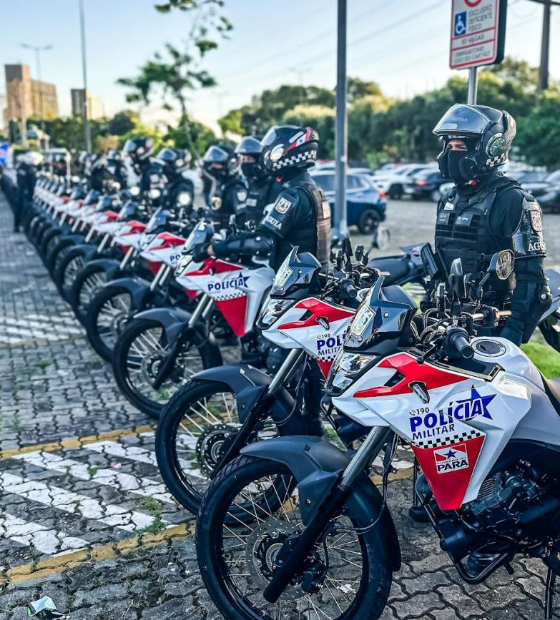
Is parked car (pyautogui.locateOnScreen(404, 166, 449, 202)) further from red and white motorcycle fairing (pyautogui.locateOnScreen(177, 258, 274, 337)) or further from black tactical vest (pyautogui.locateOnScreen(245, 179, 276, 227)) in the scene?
red and white motorcycle fairing (pyautogui.locateOnScreen(177, 258, 274, 337))

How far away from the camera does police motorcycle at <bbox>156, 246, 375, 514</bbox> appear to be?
3346mm

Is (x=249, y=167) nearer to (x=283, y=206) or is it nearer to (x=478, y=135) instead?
(x=283, y=206)

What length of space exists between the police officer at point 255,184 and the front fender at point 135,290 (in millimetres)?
1079

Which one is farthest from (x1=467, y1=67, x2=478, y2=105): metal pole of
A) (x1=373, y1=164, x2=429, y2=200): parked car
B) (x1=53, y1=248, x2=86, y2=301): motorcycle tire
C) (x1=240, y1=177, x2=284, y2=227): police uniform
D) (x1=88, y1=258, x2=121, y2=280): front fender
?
(x1=373, y1=164, x2=429, y2=200): parked car

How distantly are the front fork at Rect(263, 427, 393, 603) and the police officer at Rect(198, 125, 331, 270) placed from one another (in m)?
2.40

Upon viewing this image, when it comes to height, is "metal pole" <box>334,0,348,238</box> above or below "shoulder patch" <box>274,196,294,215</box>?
above

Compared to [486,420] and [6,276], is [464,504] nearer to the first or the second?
[486,420]

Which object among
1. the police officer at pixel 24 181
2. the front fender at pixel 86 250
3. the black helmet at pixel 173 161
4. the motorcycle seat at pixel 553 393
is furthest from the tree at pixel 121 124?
the motorcycle seat at pixel 553 393

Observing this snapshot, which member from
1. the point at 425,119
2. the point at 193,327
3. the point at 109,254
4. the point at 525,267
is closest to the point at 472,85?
the point at 525,267

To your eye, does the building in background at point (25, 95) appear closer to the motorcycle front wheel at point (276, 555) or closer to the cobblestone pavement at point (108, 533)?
the cobblestone pavement at point (108, 533)

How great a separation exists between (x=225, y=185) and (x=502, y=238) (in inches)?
187

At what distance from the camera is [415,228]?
1903 centimetres

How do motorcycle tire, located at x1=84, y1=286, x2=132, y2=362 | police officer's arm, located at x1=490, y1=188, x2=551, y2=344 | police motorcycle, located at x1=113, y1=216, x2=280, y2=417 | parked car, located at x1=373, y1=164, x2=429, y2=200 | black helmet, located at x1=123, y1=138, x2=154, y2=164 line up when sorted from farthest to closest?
parked car, located at x1=373, y1=164, x2=429, y2=200, black helmet, located at x1=123, y1=138, x2=154, y2=164, motorcycle tire, located at x1=84, y1=286, x2=132, y2=362, police motorcycle, located at x1=113, y1=216, x2=280, y2=417, police officer's arm, located at x1=490, y1=188, x2=551, y2=344

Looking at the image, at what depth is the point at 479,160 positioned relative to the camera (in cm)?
399
